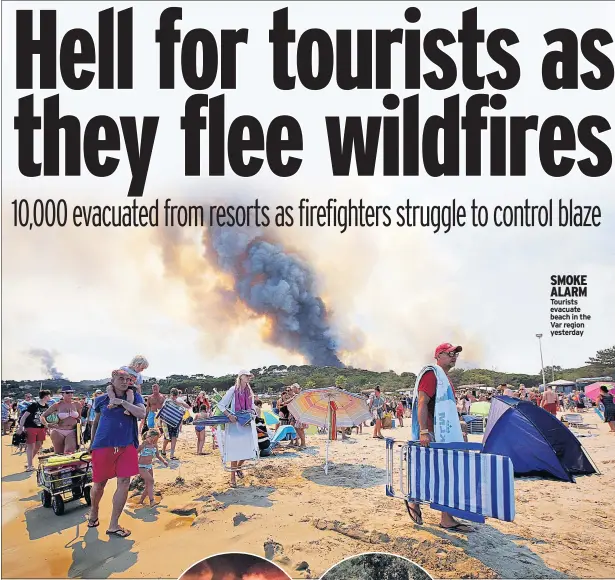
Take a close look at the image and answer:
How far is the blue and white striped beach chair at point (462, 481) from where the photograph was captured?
3346 millimetres

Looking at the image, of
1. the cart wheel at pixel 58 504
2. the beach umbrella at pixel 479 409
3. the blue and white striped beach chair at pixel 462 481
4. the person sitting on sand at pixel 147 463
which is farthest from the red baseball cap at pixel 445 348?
the beach umbrella at pixel 479 409

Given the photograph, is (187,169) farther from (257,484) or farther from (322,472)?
(322,472)

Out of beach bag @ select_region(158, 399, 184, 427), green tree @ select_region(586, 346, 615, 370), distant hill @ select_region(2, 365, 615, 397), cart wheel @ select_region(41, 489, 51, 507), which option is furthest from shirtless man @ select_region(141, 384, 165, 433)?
green tree @ select_region(586, 346, 615, 370)

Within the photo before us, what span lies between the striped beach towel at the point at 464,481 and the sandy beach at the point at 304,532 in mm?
541

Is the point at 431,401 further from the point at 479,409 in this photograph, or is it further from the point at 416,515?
the point at 479,409

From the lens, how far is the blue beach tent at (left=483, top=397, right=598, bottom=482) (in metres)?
6.67

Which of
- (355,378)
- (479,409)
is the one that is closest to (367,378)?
(355,378)

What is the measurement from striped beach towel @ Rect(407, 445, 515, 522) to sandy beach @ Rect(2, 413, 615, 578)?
54 centimetres

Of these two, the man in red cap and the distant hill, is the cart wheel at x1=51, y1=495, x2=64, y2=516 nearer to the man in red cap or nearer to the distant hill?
the man in red cap

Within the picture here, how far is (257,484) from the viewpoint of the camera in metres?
6.57

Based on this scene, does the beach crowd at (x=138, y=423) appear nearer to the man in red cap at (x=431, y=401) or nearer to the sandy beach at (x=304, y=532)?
the man in red cap at (x=431, y=401)

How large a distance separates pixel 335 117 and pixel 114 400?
465 cm

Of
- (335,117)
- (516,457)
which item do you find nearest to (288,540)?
(516,457)

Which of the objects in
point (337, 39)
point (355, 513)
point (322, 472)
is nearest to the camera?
point (355, 513)
